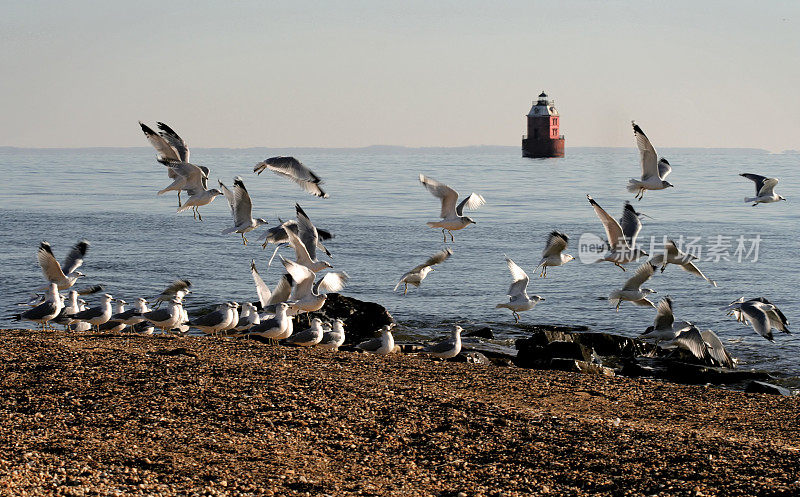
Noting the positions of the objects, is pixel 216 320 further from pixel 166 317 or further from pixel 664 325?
pixel 664 325

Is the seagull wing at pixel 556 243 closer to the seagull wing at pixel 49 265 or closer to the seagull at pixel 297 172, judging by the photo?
the seagull at pixel 297 172

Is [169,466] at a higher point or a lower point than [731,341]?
higher

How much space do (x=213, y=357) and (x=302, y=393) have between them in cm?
184

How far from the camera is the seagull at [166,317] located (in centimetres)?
1191

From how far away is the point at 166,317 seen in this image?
11.9 metres

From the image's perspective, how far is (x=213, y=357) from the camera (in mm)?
9617

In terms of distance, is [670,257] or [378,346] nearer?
[378,346]

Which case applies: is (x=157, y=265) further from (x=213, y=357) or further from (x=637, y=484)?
(x=637, y=484)

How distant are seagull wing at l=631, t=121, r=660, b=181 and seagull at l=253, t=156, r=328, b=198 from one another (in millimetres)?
4526

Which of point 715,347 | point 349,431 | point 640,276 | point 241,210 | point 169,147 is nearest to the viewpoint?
point 349,431

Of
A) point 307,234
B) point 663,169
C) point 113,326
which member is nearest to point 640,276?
point 663,169

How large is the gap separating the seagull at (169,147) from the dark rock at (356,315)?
2822 mm

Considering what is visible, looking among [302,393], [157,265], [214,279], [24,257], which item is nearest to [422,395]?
[302,393]

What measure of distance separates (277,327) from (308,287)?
2.20 ft
